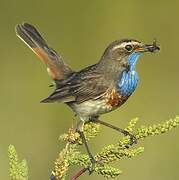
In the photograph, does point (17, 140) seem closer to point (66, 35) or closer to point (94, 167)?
point (66, 35)

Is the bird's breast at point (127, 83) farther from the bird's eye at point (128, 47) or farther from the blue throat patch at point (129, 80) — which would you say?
the bird's eye at point (128, 47)

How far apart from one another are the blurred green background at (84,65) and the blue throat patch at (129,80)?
8.74ft

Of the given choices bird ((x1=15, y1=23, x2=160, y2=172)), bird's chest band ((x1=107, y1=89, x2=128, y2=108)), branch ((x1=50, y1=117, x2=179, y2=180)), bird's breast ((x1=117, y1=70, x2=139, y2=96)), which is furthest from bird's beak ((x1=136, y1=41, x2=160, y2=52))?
branch ((x1=50, y1=117, x2=179, y2=180))

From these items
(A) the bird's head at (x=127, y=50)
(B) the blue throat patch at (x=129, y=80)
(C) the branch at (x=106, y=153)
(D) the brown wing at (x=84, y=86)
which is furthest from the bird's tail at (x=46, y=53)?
(C) the branch at (x=106, y=153)

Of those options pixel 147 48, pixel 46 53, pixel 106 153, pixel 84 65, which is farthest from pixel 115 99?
pixel 84 65

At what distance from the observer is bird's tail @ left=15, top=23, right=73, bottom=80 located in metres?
4.70

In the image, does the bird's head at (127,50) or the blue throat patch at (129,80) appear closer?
the blue throat patch at (129,80)

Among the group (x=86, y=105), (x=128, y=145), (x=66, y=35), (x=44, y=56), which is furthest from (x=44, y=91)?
(x=128, y=145)

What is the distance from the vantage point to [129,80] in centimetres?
426

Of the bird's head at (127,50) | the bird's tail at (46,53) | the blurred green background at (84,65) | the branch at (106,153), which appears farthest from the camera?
the blurred green background at (84,65)

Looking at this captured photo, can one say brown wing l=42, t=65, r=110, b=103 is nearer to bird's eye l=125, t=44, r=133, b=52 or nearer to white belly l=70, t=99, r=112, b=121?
white belly l=70, t=99, r=112, b=121

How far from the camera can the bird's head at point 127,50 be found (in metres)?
4.32

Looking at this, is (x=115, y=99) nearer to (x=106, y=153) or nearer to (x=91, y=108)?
(x=91, y=108)

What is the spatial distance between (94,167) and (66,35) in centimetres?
579
